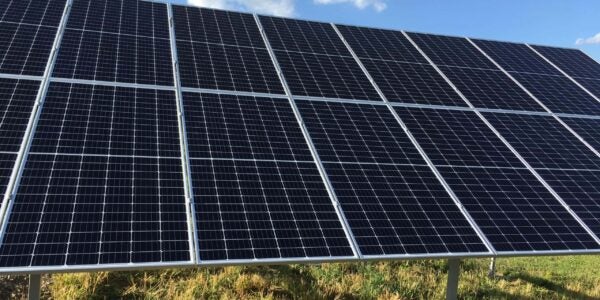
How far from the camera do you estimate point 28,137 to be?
8.78 metres

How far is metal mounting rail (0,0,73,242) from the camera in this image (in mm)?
7295

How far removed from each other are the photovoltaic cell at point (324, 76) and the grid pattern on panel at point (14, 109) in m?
5.51

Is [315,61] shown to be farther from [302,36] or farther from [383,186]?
[383,186]

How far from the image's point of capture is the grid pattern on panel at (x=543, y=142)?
11.8m

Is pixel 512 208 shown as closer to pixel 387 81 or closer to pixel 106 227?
pixel 387 81

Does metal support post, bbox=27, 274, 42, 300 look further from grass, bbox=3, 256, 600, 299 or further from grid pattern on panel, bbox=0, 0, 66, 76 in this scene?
grid pattern on panel, bbox=0, 0, 66, 76

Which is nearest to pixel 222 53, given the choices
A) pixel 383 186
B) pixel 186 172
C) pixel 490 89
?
pixel 186 172

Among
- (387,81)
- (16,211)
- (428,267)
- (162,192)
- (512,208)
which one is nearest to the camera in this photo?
(16,211)

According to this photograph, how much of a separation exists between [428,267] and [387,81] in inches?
259

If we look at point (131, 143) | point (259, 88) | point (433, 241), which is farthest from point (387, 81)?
point (131, 143)

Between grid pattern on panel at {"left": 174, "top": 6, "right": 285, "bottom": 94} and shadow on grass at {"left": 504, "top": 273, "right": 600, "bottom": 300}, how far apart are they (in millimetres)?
10341

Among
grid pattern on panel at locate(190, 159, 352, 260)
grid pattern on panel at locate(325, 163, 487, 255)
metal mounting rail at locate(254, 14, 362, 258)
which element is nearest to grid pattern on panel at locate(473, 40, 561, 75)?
metal mounting rail at locate(254, 14, 362, 258)

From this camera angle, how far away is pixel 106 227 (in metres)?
7.41

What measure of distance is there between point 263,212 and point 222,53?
6.24m
